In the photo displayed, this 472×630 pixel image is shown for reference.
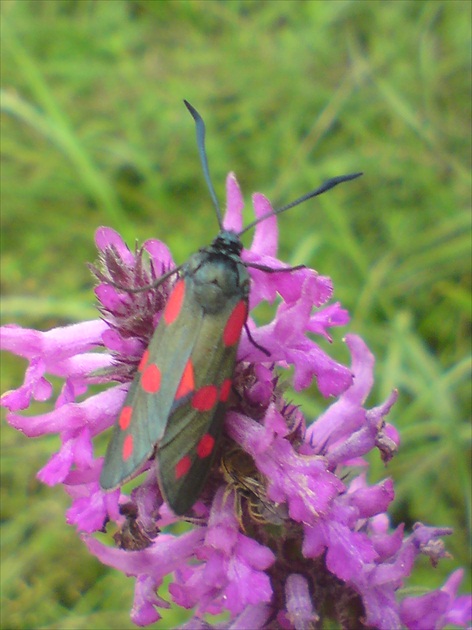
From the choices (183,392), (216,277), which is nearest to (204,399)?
(183,392)

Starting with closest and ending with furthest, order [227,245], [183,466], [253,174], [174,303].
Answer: [183,466] < [174,303] < [227,245] < [253,174]

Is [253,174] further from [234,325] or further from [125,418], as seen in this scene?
[125,418]

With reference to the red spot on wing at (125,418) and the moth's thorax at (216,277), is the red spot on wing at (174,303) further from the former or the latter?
the red spot on wing at (125,418)

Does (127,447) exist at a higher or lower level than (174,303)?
lower

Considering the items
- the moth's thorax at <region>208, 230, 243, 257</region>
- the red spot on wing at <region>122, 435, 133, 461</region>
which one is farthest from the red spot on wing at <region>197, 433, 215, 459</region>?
the moth's thorax at <region>208, 230, 243, 257</region>

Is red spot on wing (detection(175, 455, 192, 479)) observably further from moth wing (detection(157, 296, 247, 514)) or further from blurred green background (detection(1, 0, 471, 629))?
blurred green background (detection(1, 0, 471, 629))

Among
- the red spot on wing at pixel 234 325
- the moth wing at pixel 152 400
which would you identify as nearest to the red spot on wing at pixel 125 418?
the moth wing at pixel 152 400

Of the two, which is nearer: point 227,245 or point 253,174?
point 227,245

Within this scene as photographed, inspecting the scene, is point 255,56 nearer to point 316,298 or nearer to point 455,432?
point 455,432
